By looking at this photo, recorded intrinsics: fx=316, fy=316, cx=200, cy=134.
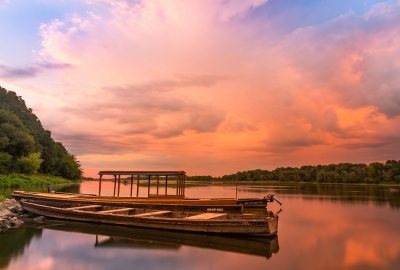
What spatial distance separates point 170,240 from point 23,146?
55890mm

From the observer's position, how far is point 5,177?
49938 mm

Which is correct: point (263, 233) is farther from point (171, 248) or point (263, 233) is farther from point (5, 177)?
point (5, 177)

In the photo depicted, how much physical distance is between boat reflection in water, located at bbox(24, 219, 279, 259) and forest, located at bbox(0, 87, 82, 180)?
43.9 meters

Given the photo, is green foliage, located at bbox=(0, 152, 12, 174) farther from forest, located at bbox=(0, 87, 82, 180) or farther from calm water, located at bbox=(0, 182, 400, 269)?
calm water, located at bbox=(0, 182, 400, 269)

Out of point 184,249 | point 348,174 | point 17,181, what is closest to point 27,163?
point 17,181

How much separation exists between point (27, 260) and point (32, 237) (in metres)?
4.28

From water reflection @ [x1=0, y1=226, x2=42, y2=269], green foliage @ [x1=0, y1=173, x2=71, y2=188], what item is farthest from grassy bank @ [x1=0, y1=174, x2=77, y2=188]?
water reflection @ [x1=0, y1=226, x2=42, y2=269]

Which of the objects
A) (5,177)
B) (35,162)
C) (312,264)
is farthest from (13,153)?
(312,264)

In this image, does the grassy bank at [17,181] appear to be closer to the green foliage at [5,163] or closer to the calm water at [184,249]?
the green foliage at [5,163]

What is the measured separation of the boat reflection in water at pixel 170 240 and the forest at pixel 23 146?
4394cm

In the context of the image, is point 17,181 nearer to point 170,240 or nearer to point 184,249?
point 170,240

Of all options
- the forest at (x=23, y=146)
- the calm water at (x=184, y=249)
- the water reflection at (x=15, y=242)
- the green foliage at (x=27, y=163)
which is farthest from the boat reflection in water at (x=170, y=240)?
the green foliage at (x=27, y=163)

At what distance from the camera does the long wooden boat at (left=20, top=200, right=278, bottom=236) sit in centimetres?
1608

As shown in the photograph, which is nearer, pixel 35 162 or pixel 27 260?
pixel 27 260
